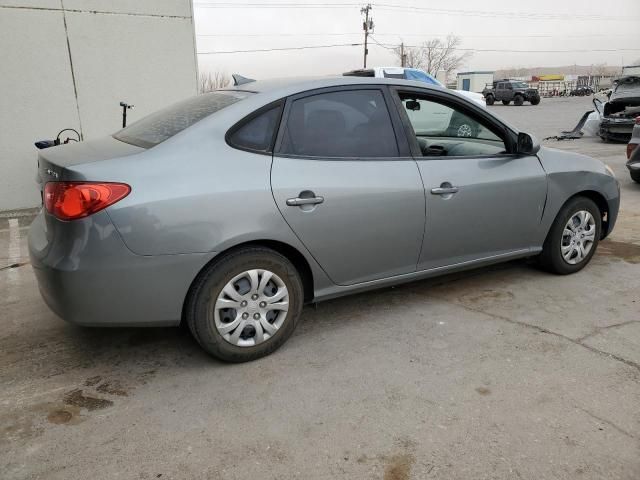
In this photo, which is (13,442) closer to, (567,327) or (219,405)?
(219,405)

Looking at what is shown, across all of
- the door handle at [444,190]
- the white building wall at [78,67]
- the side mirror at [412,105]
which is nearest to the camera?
the door handle at [444,190]

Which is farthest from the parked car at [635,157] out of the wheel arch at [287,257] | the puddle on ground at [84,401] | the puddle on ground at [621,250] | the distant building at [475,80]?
the distant building at [475,80]

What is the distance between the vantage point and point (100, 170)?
2654 millimetres

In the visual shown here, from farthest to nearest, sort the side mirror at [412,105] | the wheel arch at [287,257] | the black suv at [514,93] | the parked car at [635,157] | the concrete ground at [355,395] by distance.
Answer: the black suv at [514,93], the parked car at [635,157], the side mirror at [412,105], the wheel arch at [287,257], the concrete ground at [355,395]

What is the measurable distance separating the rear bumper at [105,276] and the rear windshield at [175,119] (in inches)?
24.0

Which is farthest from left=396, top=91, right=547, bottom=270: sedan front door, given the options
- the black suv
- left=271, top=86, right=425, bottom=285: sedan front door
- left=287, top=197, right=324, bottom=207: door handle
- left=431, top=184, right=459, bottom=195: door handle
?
the black suv

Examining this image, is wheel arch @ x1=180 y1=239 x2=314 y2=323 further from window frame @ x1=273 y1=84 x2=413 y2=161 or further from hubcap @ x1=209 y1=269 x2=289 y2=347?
window frame @ x1=273 y1=84 x2=413 y2=161

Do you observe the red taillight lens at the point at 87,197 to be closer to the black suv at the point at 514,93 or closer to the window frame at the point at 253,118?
the window frame at the point at 253,118

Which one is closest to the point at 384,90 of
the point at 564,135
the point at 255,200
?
the point at 255,200

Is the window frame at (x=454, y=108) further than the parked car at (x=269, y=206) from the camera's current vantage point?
Yes

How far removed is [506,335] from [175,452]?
2120 mm

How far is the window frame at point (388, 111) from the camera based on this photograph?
3094mm

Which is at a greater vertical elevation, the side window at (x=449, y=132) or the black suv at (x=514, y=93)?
the side window at (x=449, y=132)

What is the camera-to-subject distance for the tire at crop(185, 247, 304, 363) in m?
2.88
